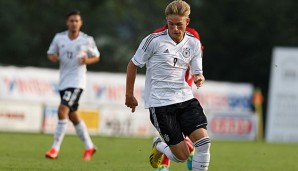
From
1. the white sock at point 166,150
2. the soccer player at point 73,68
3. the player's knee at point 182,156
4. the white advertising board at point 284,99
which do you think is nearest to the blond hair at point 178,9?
the player's knee at point 182,156

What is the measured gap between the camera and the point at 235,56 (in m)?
49.6

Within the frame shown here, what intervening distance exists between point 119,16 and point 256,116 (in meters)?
22.0

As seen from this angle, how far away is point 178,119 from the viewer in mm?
10266

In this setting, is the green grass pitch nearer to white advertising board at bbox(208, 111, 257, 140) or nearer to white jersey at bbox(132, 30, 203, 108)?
white jersey at bbox(132, 30, 203, 108)

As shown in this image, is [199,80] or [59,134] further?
[59,134]

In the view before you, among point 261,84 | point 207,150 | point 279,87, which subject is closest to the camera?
point 207,150

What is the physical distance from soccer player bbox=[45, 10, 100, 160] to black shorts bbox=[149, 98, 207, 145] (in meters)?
4.51

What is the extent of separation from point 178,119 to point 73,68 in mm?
4887

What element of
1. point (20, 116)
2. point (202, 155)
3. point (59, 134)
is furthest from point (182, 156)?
point (20, 116)

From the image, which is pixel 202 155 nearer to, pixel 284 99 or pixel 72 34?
pixel 72 34

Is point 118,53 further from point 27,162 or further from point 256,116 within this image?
point 27,162

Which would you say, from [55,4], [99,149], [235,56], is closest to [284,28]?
[235,56]

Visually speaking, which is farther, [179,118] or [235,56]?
[235,56]

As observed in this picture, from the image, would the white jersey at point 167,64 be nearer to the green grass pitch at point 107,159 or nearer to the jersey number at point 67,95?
the green grass pitch at point 107,159
